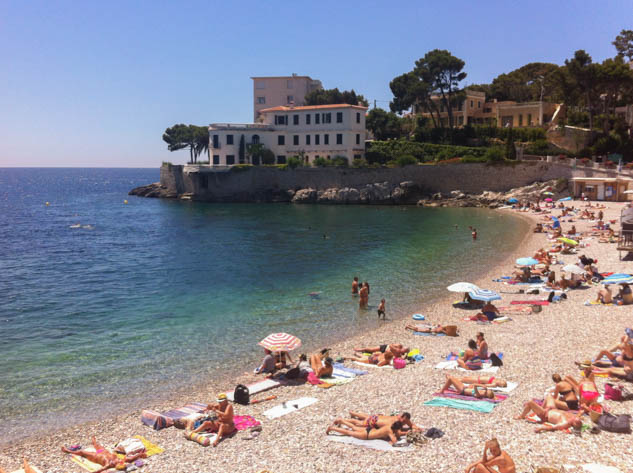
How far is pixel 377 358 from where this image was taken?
1531 cm

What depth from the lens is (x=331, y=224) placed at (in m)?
51.0

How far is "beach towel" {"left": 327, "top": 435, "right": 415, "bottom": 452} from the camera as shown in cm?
948

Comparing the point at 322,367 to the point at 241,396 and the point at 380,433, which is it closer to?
the point at 241,396

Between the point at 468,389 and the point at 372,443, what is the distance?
3.23 meters

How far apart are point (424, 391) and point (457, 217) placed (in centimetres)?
4245

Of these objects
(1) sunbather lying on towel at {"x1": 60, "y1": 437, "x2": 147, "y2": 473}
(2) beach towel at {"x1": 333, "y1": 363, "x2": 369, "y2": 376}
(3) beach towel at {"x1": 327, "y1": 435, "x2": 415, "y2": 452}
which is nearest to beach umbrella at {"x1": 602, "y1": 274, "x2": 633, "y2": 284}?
(2) beach towel at {"x1": 333, "y1": 363, "x2": 369, "y2": 376}

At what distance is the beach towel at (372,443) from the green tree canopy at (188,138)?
9369 cm

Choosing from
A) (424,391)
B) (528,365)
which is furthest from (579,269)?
(424,391)

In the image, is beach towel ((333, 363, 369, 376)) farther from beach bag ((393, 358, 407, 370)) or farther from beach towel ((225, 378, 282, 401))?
beach towel ((225, 378, 282, 401))

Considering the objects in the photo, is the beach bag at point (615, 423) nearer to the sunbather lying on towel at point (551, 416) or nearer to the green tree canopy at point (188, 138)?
the sunbather lying on towel at point (551, 416)

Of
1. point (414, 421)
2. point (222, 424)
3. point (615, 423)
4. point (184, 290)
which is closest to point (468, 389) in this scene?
point (414, 421)

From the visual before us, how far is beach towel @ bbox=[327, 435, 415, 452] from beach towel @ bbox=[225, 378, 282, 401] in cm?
374

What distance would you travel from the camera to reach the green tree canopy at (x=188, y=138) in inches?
3912

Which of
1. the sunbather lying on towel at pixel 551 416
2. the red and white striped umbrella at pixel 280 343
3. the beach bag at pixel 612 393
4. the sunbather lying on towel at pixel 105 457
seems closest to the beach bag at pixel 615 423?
the sunbather lying on towel at pixel 551 416
